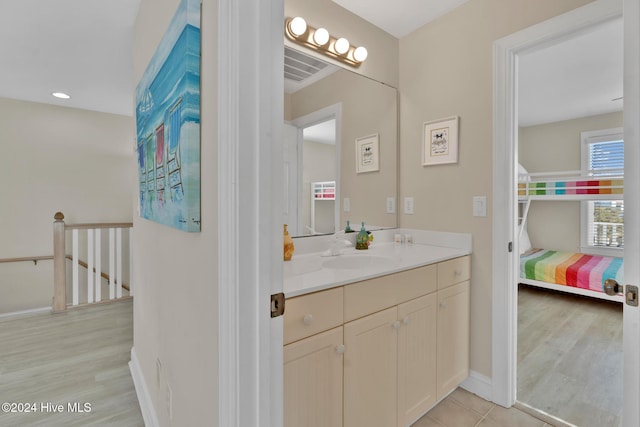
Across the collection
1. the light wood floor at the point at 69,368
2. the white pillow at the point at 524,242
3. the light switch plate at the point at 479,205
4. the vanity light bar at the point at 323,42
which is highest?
the vanity light bar at the point at 323,42

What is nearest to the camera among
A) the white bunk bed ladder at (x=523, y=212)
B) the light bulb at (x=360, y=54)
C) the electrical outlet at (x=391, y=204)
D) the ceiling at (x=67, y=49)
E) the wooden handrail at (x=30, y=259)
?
the ceiling at (x=67, y=49)

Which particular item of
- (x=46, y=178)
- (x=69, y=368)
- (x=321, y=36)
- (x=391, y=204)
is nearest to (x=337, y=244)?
(x=391, y=204)

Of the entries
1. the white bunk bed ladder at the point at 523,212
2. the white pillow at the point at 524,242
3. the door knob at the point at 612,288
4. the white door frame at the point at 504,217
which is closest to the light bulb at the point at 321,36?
the white door frame at the point at 504,217

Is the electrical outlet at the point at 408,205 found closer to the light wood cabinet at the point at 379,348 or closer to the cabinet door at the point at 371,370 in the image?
the light wood cabinet at the point at 379,348

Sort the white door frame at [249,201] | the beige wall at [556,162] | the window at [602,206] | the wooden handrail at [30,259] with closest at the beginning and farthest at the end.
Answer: the white door frame at [249,201] → the wooden handrail at [30,259] → the window at [602,206] → the beige wall at [556,162]

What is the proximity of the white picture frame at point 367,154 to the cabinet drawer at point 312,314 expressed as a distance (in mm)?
1193

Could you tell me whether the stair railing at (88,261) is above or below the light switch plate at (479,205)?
below

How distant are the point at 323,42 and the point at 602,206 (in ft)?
15.0

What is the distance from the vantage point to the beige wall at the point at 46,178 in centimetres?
365

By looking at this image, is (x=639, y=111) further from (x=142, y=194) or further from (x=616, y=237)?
(x=616, y=237)

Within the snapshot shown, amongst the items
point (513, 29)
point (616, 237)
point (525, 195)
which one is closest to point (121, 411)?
point (513, 29)

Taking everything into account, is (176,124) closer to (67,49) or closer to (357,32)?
(357,32)

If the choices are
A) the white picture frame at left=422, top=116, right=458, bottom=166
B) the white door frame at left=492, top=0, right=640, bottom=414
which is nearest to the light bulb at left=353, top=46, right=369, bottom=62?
the white picture frame at left=422, top=116, right=458, bottom=166

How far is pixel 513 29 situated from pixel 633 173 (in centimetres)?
123
